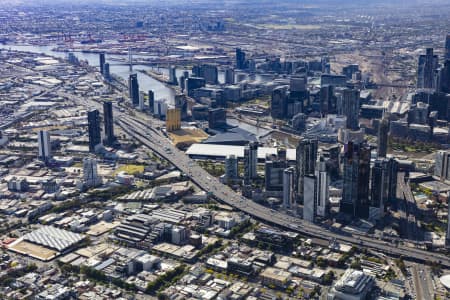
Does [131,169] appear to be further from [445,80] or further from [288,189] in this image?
[445,80]

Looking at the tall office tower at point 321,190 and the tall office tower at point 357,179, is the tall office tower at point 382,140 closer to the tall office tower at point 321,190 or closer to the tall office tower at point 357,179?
the tall office tower at point 357,179

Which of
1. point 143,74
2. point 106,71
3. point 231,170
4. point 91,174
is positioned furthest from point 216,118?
point 143,74

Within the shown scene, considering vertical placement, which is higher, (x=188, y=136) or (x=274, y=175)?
(x=274, y=175)

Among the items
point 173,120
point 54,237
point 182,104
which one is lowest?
point 54,237

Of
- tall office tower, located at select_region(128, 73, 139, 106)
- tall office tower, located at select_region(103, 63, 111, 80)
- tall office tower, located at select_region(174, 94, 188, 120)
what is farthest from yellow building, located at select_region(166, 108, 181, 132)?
tall office tower, located at select_region(103, 63, 111, 80)

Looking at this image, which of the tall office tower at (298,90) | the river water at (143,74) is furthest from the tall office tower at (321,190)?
the tall office tower at (298,90)

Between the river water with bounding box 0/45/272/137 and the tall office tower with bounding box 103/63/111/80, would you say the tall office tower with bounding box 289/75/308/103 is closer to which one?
the river water with bounding box 0/45/272/137
